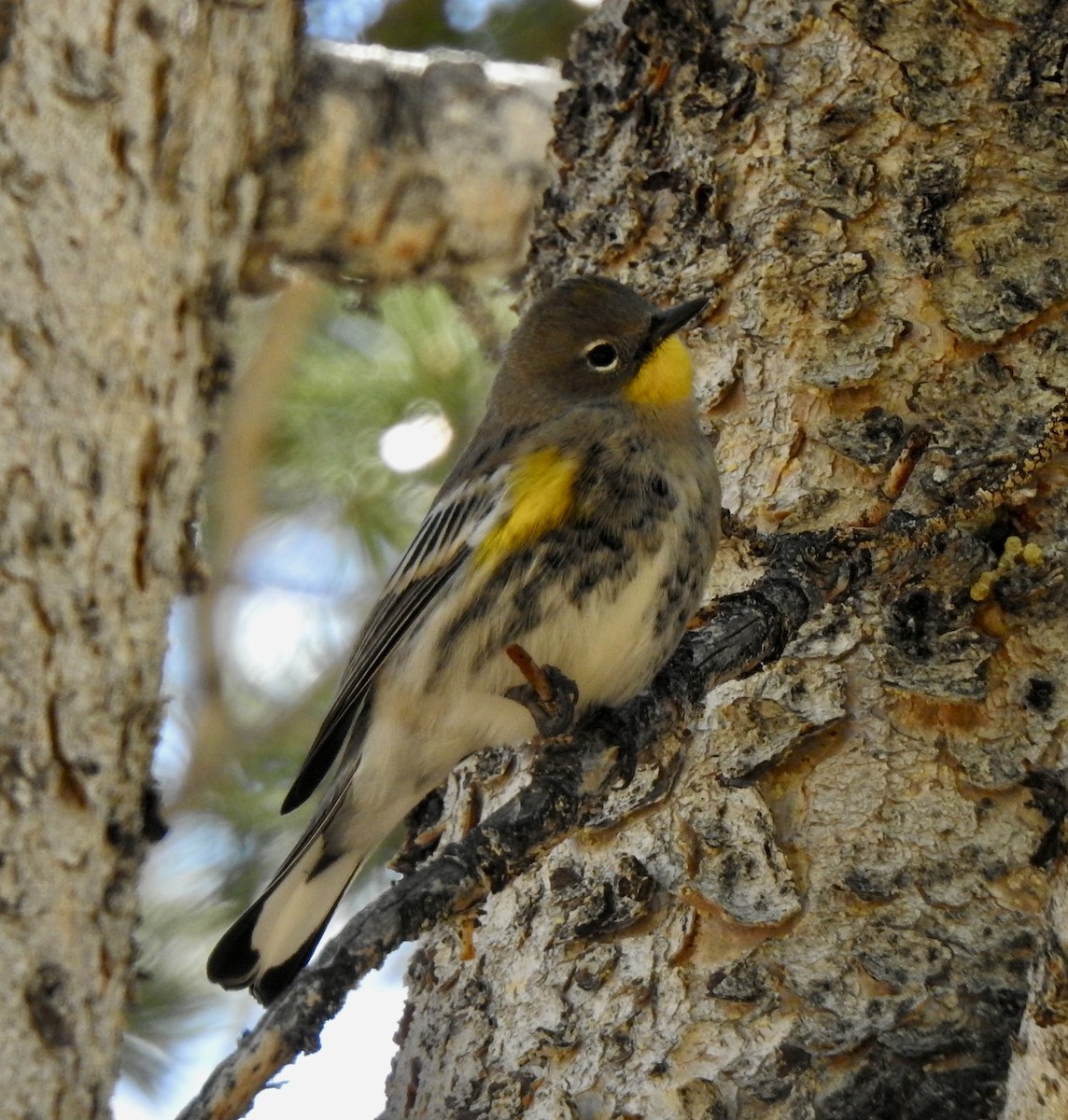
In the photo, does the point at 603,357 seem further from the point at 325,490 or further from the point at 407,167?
the point at 325,490

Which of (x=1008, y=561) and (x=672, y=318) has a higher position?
(x=672, y=318)

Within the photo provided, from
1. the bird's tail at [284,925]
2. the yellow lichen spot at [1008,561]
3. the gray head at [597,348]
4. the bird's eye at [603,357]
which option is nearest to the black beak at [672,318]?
the gray head at [597,348]

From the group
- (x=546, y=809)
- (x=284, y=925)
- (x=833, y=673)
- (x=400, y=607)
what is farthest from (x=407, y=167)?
(x=546, y=809)

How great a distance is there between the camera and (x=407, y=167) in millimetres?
3791

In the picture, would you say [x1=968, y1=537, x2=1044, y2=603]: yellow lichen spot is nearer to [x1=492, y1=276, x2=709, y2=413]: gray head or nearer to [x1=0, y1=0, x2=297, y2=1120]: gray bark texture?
[x1=492, y1=276, x2=709, y2=413]: gray head

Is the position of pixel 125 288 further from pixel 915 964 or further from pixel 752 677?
pixel 915 964

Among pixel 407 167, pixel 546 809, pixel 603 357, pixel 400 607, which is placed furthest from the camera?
pixel 407 167

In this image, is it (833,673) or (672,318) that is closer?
(833,673)

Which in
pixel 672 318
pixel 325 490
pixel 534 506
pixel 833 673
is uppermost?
pixel 672 318

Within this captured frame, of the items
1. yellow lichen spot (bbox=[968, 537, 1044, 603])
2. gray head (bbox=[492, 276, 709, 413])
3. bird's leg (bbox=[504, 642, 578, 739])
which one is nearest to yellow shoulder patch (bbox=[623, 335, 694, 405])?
gray head (bbox=[492, 276, 709, 413])

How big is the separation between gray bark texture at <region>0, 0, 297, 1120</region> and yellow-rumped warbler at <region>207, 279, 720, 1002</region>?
543 millimetres

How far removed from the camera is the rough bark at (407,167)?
3.66 meters

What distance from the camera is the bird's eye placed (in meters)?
3.09

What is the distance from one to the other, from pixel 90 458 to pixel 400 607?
3.25 feet
